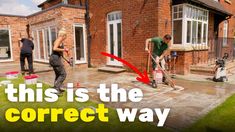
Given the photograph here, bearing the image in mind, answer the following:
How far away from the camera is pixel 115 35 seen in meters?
11.2

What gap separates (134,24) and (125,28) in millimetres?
635

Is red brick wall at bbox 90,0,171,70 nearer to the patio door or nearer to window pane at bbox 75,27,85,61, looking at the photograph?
the patio door

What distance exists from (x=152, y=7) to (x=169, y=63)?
8.72 ft

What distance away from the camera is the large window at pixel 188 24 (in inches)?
368

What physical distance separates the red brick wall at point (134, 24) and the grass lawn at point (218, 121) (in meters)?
4.83

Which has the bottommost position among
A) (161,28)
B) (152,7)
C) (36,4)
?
(161,28)

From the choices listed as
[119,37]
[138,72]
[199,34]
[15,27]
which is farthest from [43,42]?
[199,34]

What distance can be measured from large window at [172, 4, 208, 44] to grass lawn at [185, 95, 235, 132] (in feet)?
16.7

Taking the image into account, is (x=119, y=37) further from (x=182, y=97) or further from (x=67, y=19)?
(x=182, y=97)

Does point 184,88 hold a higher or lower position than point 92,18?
lower

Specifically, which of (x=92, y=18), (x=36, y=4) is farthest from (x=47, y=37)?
(x=36, y=4)

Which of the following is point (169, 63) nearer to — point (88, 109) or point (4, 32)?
point (88, 109)

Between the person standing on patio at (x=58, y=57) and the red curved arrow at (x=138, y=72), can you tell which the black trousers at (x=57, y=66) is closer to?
the person standing on patio at (x=58, y=57)

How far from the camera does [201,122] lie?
423 cm
